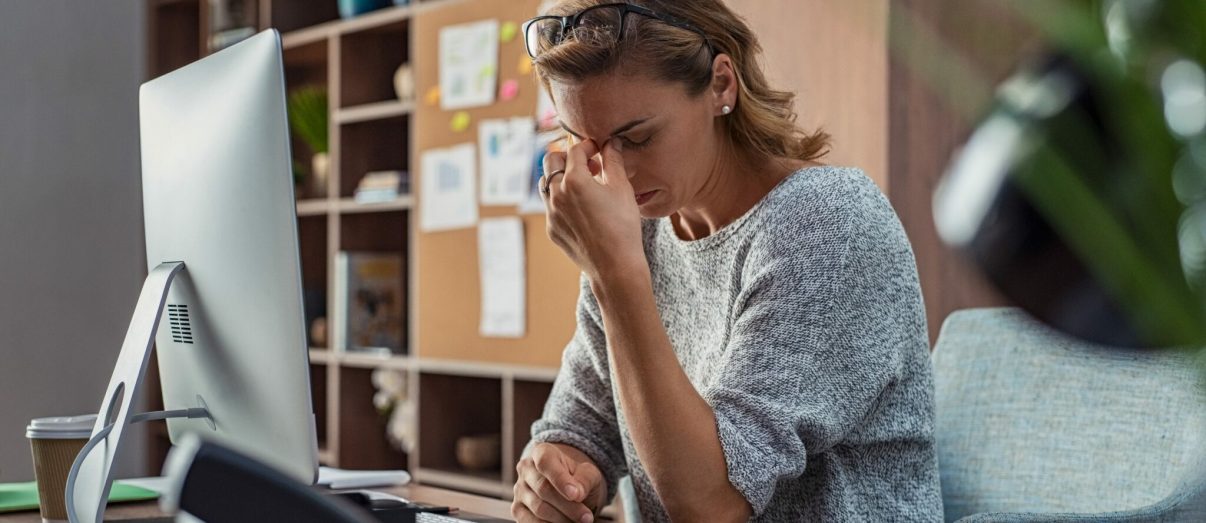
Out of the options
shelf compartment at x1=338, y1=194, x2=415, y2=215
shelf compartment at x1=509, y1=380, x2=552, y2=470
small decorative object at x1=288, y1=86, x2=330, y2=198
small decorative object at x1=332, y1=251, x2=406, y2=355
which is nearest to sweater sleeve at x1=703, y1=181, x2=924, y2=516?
shelf compartment at x1=509, y1=380, x2=552, y2=470

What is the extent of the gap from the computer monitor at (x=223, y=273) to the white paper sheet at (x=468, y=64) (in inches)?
82.5

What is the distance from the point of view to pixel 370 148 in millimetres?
3959

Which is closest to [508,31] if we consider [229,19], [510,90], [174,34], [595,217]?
[510,90]

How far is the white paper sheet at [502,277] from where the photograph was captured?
323 centimetres

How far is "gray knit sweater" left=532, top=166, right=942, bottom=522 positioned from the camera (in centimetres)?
114

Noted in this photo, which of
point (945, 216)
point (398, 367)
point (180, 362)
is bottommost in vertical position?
point (398, 367)

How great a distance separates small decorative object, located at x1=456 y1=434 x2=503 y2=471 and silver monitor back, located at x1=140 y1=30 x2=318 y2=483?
2286 mm

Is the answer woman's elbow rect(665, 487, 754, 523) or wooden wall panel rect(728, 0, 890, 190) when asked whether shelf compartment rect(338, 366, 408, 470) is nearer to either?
wooden wall panel rect(728, 0, 890, 190)

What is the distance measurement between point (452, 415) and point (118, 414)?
2605mm

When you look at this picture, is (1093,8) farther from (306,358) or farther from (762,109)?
(762,109)

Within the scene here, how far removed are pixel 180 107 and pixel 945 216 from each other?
1.06 metres

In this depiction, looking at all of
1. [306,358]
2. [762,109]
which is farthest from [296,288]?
[762,109]

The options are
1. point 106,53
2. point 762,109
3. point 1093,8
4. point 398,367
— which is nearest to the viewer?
point 1093,8

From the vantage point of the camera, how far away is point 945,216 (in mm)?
212
